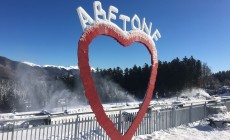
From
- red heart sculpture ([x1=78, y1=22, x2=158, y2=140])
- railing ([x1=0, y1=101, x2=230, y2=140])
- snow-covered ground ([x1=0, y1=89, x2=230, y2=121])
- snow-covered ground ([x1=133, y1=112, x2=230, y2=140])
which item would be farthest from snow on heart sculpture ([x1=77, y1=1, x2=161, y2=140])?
snow-covered ground ([x1=0, y1=89, x2=230, y2=121])

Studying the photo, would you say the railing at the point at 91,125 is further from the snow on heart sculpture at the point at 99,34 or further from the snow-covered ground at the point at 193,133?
the snow on heart sculpture at the point at 99,34

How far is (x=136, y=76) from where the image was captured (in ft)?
223

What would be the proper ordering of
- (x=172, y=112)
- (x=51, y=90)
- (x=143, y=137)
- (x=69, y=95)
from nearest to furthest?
(x=143, y=137), (x=172, y=112), (x=69, y=95), (x=51, y=90)

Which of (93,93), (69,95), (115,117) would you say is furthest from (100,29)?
(69,95)

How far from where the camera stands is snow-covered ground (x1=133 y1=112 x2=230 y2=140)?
482 inches

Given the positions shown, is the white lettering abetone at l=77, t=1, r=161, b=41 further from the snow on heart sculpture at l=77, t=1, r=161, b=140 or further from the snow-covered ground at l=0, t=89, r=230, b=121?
the snow-covered ground at l=0, t=89, r=230, b=121

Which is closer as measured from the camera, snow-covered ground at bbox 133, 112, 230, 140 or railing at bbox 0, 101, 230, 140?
railing at bbox 0, 101, 230, 140

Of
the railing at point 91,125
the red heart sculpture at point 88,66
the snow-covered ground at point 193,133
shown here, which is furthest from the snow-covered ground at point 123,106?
the red heart sculpture at point 88,66

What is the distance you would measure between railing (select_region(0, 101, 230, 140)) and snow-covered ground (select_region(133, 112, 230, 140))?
43 cm

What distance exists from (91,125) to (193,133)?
595 cm

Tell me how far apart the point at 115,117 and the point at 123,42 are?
131 inches

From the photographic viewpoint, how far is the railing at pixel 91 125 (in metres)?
8.72

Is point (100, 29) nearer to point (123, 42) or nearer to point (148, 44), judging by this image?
point (123, 42)

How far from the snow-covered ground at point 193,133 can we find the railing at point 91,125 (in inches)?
17.0
